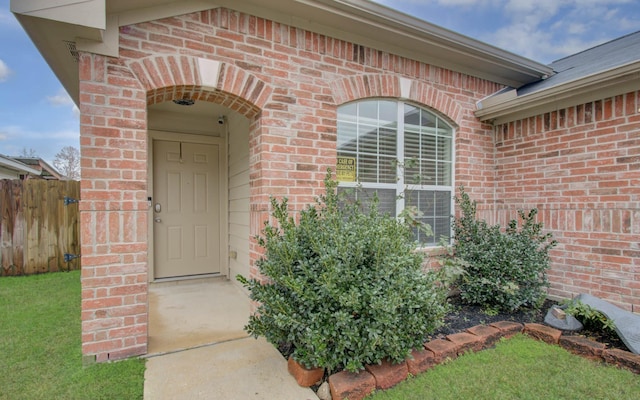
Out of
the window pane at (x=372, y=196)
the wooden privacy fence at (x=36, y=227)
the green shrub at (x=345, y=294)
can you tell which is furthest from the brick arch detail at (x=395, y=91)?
A: the wooden privacy fence at (x=36, y=227)

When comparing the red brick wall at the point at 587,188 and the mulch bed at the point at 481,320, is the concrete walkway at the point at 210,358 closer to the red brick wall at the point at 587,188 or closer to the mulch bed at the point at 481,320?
the mulch bed at the point at 481,320

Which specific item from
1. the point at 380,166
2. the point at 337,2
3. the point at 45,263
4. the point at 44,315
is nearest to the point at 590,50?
the point at 380,166

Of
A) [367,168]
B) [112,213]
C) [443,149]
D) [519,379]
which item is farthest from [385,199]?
[112,213]

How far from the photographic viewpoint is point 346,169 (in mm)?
3629

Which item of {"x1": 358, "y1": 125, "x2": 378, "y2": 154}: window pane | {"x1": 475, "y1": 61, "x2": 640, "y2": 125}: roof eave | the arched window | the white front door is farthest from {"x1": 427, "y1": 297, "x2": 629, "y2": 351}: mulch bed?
the white front door

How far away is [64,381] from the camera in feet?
7.27

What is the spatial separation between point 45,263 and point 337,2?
6.51 meters

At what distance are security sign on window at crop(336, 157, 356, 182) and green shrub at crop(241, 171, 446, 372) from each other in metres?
1.10

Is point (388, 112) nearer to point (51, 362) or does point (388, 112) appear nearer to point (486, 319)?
point (486, 319)

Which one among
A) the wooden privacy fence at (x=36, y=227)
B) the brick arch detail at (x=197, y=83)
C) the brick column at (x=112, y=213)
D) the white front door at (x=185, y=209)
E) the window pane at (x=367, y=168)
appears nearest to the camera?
the brick column at (x=112, y=213)

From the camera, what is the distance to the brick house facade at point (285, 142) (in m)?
2.48

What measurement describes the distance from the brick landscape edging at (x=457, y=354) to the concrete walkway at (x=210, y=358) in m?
0.27

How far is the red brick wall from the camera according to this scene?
3396 mm

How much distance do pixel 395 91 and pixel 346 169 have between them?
1114mm
